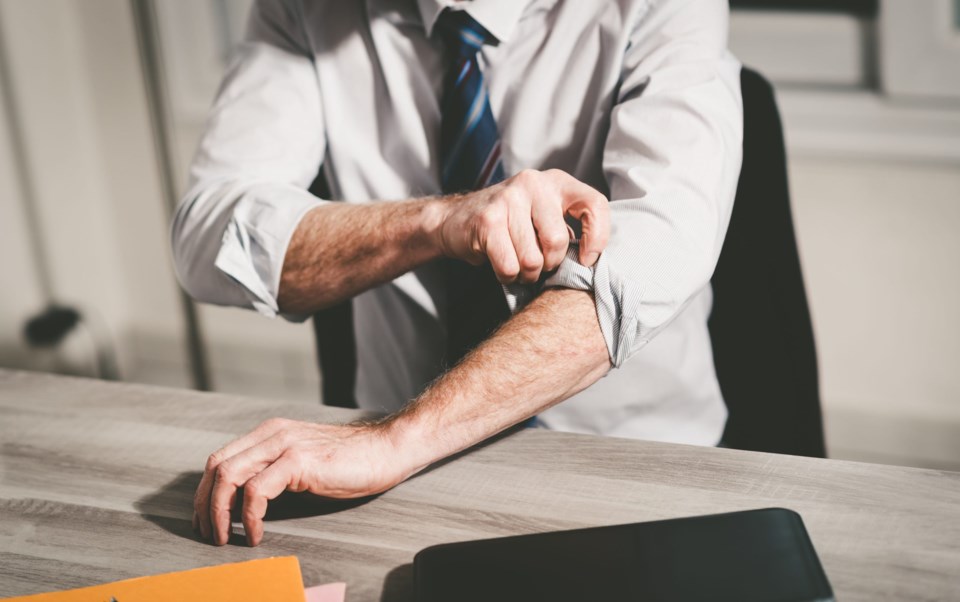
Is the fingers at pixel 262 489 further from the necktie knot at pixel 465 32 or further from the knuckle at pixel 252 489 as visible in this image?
the necktie knot at pixel 465 32

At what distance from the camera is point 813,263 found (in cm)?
192

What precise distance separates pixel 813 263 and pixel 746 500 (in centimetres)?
132

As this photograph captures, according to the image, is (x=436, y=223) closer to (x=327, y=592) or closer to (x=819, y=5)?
(x=327, y=592)

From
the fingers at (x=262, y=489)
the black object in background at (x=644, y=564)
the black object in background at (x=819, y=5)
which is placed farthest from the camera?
the black object in background at (x=819, y=5)

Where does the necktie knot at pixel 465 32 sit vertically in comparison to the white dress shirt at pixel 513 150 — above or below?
above

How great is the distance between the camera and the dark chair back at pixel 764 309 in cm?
110

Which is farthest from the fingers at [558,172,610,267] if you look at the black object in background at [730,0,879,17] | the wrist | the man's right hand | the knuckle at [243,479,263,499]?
the black object in background at [730,0,879,17]

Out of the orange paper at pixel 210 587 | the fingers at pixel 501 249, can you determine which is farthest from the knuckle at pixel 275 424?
the fingers at pixel 501 249

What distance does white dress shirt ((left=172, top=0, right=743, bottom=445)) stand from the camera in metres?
0.99

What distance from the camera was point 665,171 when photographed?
39.0 inches

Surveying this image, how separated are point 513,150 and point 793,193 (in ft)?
3.13

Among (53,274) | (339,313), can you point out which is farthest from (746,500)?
(53,274)

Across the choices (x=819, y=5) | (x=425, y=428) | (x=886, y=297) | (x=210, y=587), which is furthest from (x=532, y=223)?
(x=886, y=297)

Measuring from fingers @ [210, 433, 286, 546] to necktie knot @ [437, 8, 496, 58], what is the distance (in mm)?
566
